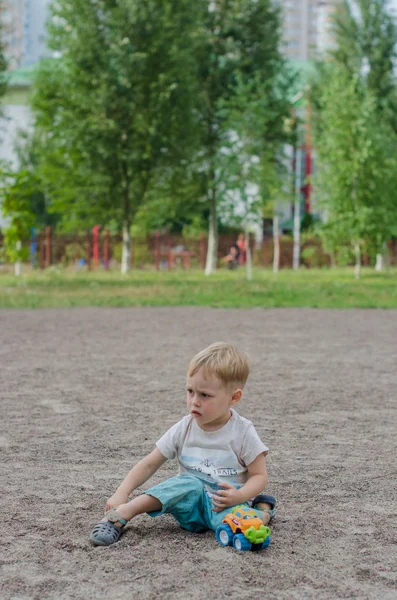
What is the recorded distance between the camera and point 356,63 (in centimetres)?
4141

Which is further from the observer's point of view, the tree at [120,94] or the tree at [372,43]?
the tree at [372,43]

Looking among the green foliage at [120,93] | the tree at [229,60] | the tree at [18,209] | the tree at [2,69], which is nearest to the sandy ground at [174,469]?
the tree at [18,209]

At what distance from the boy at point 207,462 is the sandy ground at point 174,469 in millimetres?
93

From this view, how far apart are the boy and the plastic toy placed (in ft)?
0.36

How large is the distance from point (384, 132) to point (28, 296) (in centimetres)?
2073

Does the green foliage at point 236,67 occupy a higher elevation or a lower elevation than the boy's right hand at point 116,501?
higher

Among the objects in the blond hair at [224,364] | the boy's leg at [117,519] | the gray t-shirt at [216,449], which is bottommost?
the boy's leg at [117,519]

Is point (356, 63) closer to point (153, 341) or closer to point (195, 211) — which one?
point (195, 211)

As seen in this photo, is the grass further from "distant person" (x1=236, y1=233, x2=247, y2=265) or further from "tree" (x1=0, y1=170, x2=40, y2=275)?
"distant person" (x1=236, y1=233, x2=247, y2=265)

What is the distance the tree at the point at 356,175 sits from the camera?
33.3 metres

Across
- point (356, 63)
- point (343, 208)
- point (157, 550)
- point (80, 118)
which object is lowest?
point (157, 550)

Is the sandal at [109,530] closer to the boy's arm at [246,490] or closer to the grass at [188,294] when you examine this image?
the boy's arm at [246,490]

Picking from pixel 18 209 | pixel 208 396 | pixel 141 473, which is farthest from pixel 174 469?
pixel 18 209

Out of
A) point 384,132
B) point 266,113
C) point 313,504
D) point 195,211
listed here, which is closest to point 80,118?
point 266,113
